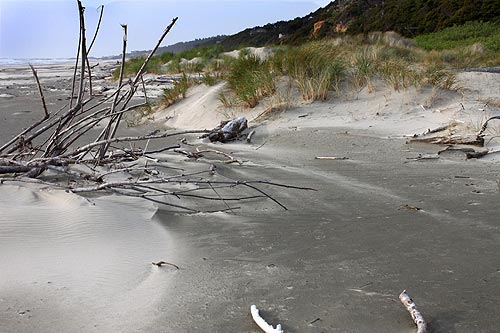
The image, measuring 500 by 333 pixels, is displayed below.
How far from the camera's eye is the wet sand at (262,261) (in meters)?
1.66

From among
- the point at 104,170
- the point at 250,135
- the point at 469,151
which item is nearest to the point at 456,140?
the point at 469,151

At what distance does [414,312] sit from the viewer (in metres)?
1.60

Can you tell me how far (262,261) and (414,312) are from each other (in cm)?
70

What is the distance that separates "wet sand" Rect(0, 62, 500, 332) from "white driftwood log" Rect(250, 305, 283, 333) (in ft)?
0.09

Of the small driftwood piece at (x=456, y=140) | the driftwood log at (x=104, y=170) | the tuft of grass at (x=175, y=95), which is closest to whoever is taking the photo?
the driftwood log at (x=104, y=170)

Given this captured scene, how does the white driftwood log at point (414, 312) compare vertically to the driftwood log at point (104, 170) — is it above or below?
below

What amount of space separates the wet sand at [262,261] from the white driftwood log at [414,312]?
0.03m

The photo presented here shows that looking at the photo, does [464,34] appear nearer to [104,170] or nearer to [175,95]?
[175,95]

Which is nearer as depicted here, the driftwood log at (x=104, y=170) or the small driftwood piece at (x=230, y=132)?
→ the driftwood log at (x=104, y=170)

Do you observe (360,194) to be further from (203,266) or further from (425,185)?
(203,266)

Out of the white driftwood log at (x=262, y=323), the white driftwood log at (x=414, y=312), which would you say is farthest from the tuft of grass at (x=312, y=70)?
the white driftwood log at (x=262, y=323)

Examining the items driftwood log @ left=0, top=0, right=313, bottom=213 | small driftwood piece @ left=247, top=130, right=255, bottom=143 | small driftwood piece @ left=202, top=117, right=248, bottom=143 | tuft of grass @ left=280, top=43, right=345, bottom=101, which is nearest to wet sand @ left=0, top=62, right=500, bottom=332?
driftwood log @ left=0, top=0, right=313, bottom=213

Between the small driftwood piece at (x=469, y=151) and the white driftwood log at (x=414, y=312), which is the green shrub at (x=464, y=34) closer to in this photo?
the small driftwood piece at (x=469, y=151)

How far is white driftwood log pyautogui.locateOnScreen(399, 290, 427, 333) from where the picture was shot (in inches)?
59.3
